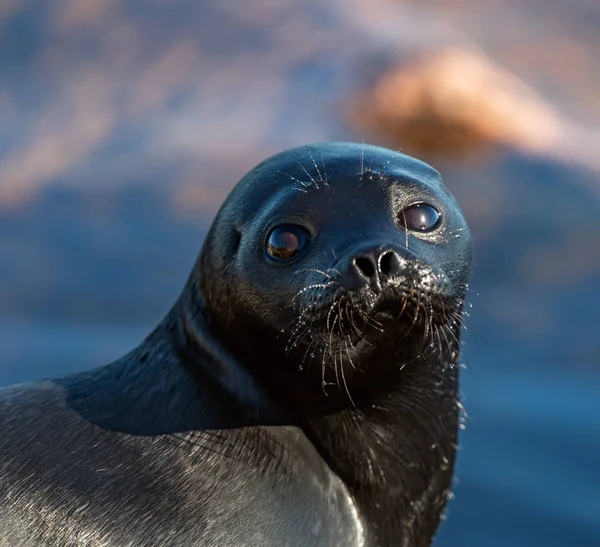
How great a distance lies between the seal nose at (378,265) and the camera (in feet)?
11.3

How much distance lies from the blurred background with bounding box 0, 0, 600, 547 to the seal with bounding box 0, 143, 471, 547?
1279mm

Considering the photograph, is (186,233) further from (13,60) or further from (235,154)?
(13,60)

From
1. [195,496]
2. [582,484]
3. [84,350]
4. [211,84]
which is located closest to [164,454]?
[195,496]

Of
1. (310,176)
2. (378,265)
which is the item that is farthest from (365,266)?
(310,176)

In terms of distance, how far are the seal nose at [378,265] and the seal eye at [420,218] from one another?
27cm

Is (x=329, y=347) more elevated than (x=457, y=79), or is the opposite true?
(x=457, y=79)

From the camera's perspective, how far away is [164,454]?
12.3ft

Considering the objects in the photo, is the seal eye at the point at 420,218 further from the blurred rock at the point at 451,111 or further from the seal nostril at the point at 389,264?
the blurred rock at the point at 451,111

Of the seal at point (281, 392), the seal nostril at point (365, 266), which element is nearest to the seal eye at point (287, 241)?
the seal at point (281, 392)

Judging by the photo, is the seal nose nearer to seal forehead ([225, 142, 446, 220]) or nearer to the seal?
the seal

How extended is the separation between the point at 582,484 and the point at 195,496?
230 centimetres

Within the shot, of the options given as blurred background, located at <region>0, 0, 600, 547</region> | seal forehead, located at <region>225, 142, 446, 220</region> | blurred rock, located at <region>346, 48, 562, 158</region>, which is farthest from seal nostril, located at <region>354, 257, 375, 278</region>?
blurred rock, located at <region>346, 48, 562, 158</region>

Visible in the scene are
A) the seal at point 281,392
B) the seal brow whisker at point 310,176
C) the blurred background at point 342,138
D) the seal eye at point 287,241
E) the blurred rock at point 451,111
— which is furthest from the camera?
the blurred rock at point 451,111

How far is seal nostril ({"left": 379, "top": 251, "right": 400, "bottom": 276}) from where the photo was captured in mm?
3447
